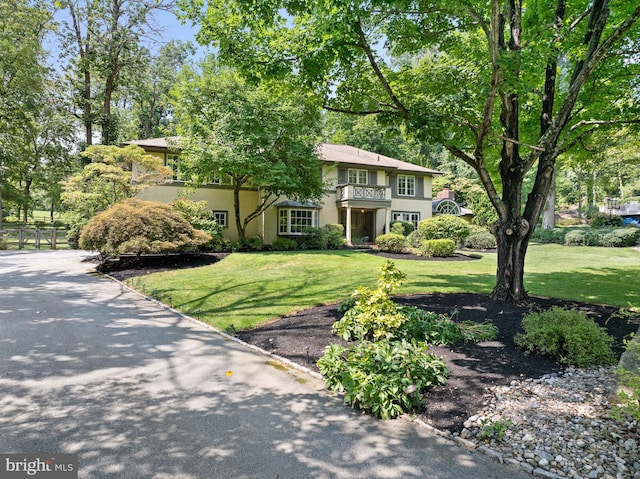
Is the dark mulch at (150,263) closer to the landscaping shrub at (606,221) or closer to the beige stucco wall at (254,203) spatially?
the beige stucco wall at (254,203)

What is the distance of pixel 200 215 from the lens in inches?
663

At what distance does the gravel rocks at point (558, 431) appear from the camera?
2.55m

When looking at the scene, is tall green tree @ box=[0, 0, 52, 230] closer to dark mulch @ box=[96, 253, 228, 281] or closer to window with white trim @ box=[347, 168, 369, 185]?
dark mulch @ box=[96, 253, 228, 281]

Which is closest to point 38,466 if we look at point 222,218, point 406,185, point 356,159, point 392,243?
point 392,243

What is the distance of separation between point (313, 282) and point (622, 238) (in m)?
21.5

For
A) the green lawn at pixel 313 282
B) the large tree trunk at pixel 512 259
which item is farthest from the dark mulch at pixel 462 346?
the green lawn at pixel 313 282

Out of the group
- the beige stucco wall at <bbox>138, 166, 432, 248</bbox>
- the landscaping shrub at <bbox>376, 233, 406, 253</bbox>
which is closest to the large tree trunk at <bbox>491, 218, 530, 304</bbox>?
the landscaping shrub at <bbox>376, 233, 406, 253</bbox>

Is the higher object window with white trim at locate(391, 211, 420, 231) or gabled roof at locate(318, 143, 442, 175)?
gabled roof at locate(318, 143, 442, 175)

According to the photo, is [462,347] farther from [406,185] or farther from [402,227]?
[406,185]

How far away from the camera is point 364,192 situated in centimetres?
2295

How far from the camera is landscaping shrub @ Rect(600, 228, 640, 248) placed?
21.1 meters

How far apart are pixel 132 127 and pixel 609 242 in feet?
134

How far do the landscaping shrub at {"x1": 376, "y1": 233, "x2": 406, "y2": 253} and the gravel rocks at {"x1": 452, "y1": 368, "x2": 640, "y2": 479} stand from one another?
14837mm

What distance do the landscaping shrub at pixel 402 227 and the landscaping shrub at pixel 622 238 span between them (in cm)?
1179
